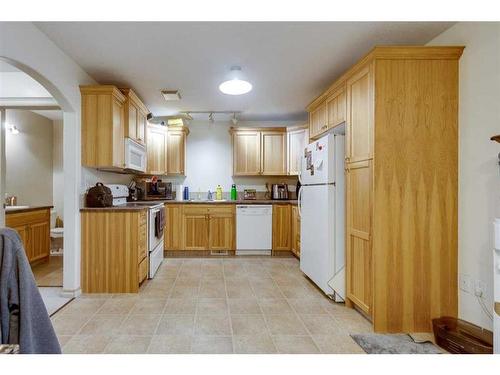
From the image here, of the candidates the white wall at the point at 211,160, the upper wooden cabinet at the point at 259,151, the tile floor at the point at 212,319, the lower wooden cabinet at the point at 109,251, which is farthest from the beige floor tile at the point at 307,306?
the white wall at the point at 211,160

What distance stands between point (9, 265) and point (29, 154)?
17.2ft

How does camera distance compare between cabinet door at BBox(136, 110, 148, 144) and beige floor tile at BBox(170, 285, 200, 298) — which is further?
cabinet door at BBox(136, 110, 148, 144)

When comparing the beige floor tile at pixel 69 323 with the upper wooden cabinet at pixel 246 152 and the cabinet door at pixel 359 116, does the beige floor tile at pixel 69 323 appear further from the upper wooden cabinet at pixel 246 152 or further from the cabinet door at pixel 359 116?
the upper wooden cabinet at pixel 246 152

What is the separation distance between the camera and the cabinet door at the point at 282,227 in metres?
4.30

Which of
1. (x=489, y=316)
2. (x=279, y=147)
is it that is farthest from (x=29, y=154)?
(x=489, y=316)

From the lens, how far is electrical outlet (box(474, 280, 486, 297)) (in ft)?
5.95

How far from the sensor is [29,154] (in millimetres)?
4820

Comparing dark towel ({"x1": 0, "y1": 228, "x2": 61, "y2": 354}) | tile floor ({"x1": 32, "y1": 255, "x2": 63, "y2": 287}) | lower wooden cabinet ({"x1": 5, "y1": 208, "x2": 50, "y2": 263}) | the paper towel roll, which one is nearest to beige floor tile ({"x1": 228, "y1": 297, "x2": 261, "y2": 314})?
dark towel ({"x1": 0, "y1": 228, "x2": 61, "y2": 354})

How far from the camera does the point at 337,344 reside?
6.08 ft

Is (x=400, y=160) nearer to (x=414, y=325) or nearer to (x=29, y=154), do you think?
(x=414, y=325)

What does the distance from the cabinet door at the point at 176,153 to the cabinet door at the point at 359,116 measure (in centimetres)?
306

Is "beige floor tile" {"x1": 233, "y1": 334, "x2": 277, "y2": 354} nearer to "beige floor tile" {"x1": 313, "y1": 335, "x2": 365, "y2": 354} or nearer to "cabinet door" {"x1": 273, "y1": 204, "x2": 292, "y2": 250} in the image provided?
"beige floor tile" {"x1": 313, "y1": 335, "x2": 365, "y2": 354}

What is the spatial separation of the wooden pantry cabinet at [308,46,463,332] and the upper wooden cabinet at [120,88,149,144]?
269cm
